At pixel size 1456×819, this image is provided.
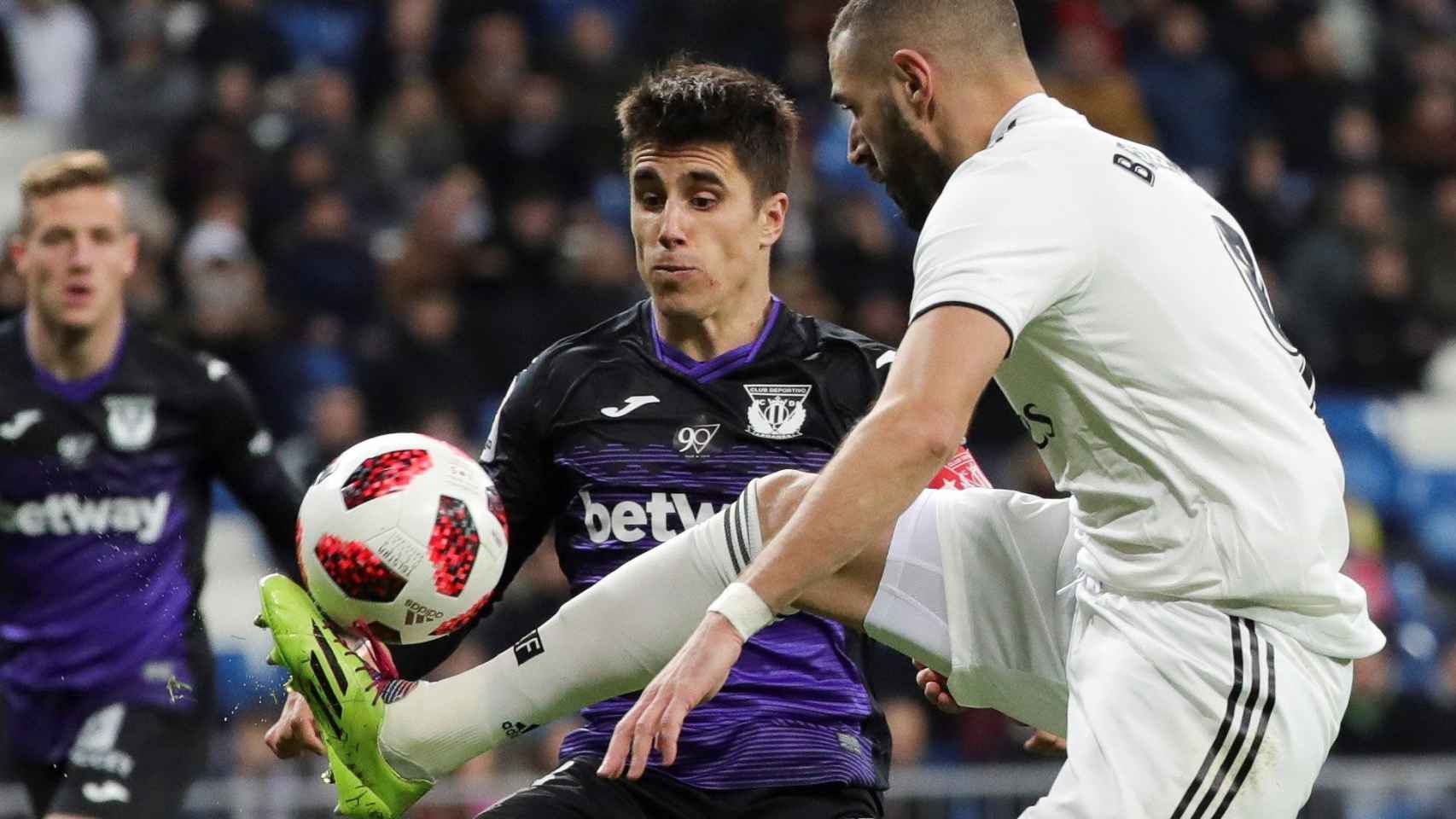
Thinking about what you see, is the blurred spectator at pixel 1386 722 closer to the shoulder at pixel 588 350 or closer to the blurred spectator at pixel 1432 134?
the blurred spectator at pixel 1432 134

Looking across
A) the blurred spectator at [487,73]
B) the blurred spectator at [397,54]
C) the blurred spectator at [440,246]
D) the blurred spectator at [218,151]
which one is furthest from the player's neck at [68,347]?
the blurred spectator at [397,54]

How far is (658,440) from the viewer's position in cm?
480

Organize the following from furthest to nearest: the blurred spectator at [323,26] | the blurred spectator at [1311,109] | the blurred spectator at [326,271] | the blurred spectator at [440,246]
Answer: the blurred spectator at [1311,109] → the blurred spectator at [323,26] → the blurred spectator at [440,246] → the blurred spectator at [326,271]

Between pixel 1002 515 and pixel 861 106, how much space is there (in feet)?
3.05

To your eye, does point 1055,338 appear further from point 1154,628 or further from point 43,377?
point 43,377

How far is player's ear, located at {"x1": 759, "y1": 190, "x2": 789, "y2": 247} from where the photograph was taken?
5.02 meters

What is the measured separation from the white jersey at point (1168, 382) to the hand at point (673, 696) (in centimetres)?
72

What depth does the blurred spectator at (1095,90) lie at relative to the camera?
12516 mm

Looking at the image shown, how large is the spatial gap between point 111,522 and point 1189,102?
29.0 ft

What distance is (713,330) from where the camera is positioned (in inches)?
194

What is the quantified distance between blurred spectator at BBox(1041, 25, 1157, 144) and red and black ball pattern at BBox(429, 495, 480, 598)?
335 inches

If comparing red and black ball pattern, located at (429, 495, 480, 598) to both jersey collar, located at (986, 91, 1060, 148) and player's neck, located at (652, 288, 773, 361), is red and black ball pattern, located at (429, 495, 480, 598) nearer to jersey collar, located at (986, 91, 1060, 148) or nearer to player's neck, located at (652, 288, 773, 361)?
player's neck, located at (652, 288, 773, 361)

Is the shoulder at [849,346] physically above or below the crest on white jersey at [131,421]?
above

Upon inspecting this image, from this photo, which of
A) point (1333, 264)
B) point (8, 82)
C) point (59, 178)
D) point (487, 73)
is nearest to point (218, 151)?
point (487, 73)
